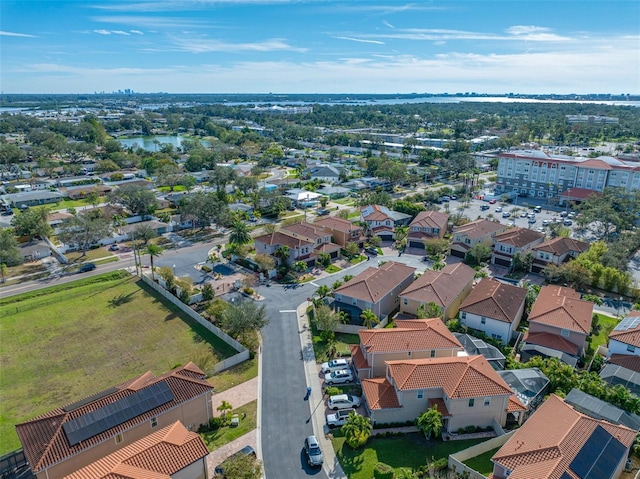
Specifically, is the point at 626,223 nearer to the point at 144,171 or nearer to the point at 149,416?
the point at 149,416

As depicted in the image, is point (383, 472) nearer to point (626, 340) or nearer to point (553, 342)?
point (553, 342)

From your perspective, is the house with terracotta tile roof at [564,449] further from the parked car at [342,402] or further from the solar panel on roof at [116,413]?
the solar panel on roof at [116,413]

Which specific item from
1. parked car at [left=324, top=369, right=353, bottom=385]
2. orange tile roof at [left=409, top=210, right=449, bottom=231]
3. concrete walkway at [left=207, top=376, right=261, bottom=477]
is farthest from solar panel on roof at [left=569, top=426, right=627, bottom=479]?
orange tile roof at [left=409, top=210, right=449, bottom=231]

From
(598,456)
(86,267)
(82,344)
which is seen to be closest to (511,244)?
(598,456)

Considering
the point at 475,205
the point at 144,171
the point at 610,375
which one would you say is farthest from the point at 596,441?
the point at 144,171

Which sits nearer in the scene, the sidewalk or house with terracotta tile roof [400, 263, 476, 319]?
the sidewalk

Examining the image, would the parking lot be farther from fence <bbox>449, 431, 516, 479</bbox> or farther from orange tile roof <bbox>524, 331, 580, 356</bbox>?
fence <bbox>449, 431, 516, 479</bbox>

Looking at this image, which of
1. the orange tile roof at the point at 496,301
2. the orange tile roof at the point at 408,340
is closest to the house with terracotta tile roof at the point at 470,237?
the orange tile roof at the point at 496,301
